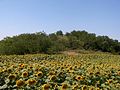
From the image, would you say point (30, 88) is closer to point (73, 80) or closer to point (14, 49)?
point (73, 80)

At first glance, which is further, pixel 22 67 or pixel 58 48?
pixel 58 48

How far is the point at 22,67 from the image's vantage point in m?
10.1

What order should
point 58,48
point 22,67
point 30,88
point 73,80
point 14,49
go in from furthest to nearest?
point 58,48 → point 14,49 → point 22,67 → point 73,80 → point 30,88

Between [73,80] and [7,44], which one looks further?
[7,44]

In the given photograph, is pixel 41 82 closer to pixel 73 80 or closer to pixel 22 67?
pixel 73 80

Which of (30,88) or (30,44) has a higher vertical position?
(30,44)

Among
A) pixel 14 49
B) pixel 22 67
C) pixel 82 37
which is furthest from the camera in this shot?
pixel 82 37

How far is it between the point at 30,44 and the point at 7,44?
236 cm

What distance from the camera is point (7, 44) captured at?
36719mm

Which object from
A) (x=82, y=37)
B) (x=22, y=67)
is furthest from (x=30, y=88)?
(x=82, y=37)

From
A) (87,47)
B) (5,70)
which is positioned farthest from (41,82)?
(87,47)

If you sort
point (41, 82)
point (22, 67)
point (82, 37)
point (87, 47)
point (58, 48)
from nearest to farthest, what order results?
1. point (41, 82)
2. point (22, 67)
3. point (58, 48)
4. point (87, 47)
5. point (82, 37)

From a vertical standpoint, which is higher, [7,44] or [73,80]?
[7,44]

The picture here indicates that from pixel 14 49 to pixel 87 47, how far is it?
2319 centimetres
